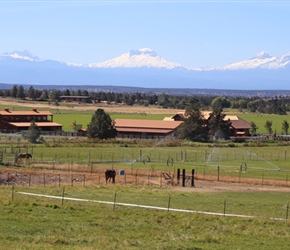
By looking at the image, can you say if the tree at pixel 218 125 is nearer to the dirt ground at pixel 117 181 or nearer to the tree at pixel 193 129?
the tree at pixel 193 129

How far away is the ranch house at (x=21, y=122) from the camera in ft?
368

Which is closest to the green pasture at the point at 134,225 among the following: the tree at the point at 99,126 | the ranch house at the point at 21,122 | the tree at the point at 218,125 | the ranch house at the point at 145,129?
the tree at the point at 99,126

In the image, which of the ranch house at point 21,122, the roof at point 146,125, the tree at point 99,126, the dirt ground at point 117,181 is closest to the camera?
the dirt ground at point 117,181

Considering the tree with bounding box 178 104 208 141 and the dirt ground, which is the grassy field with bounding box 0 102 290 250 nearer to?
the dirt ground

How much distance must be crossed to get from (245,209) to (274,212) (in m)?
1.62

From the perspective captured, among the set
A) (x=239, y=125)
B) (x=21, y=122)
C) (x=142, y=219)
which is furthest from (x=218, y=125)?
(x=142, y=219)

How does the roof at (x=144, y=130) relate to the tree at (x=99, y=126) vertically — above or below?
below

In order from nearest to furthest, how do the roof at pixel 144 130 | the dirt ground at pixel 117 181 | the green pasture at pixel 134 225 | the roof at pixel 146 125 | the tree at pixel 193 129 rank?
the green pasture at pixel 134 225 < the dirt ground at pixel 117 181 < the tree at pixel 193 129 < the roof at pixel 144 130 < the roof at pixel 146 125

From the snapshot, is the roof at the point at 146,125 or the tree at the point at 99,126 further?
the roof at the point at 146,125

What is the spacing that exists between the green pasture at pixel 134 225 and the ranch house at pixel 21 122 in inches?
2859

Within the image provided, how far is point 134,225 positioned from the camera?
28609mm

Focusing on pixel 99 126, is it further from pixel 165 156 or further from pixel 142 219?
pixel 142 219

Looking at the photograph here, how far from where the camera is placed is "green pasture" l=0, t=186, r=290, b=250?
959 inches

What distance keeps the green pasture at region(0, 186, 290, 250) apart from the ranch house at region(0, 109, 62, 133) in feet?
238
